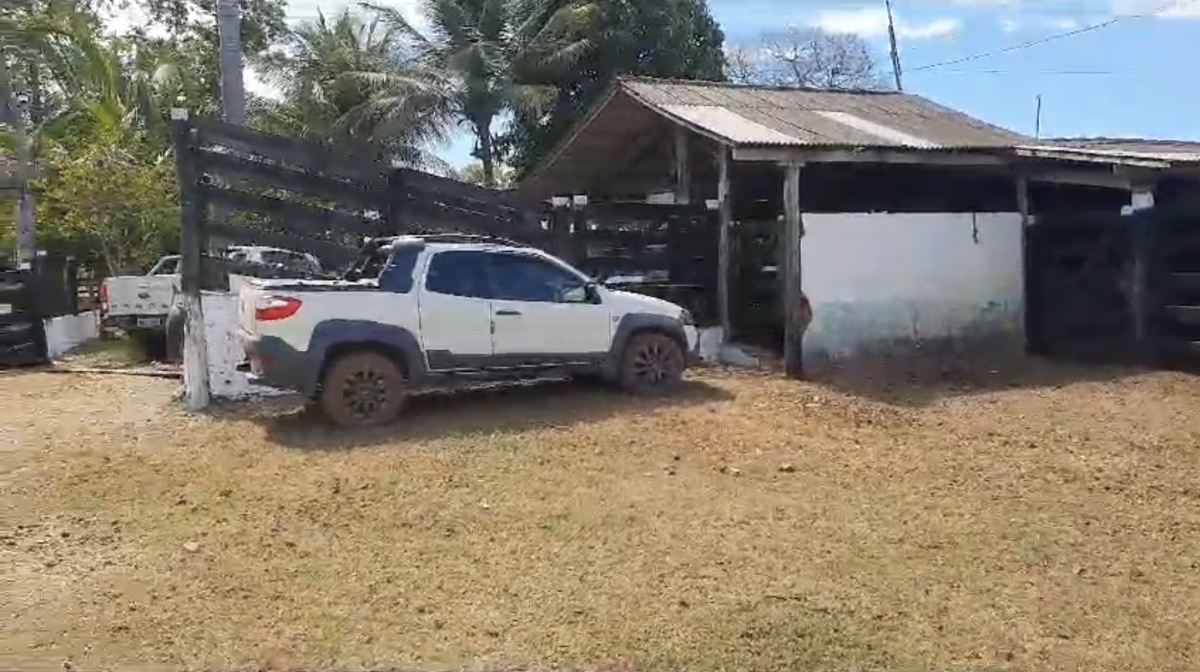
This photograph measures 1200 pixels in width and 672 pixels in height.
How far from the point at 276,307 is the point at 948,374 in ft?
23.9

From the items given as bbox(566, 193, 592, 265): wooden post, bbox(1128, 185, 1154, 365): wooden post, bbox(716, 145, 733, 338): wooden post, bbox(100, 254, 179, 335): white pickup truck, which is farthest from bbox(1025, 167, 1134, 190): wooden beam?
bbox(100, 254, 179, 335): white pickup truck

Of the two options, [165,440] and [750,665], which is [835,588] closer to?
[750,665]

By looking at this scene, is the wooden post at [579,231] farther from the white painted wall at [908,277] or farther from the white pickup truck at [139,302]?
the white pickup truck at [139,302]

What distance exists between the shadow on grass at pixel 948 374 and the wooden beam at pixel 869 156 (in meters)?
2.27

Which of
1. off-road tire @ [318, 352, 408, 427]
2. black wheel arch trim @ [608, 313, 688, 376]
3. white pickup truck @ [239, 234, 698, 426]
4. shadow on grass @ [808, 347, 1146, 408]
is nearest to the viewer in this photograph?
white pickup truck @ [239, 234, 698, 426]

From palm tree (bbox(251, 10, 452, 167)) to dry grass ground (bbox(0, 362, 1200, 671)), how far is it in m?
15.3

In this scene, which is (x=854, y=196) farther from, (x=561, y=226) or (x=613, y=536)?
(x=613, y=536)

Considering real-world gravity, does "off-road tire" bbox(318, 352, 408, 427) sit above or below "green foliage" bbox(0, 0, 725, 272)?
below

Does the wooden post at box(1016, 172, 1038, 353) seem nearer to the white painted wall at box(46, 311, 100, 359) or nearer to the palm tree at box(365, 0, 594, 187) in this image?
the palm tree at box(365, 0, 594, 187)

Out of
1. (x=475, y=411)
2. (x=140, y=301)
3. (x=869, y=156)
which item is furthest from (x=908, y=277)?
(x=140, y=301)

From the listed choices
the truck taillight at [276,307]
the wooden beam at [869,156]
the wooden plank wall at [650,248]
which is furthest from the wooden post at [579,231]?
the truck taillight at [276,307]

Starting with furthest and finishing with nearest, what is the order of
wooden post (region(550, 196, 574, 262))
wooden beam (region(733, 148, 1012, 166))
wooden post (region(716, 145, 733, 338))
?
1. wooden post (region(716, 145, 733, 338))
2. wooden post (region(550, 196, 574, 262))
3. wooden beam (region(733, 148, 1012, 166))

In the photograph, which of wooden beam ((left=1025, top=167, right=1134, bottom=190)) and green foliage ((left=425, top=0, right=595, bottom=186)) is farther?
green foliage ((left=425, top=0, right=595, bottom=186))

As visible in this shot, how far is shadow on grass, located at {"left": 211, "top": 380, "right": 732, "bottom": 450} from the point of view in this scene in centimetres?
908
